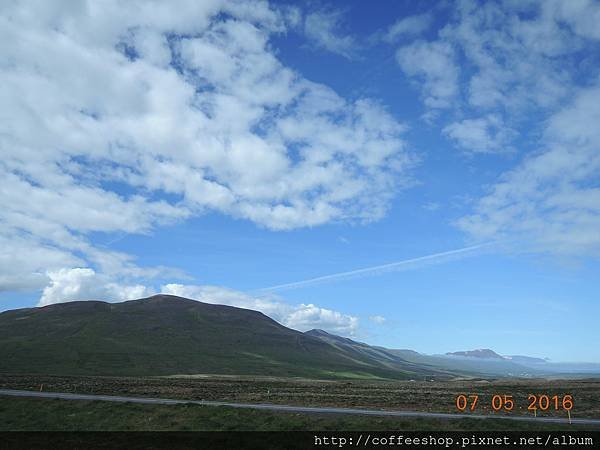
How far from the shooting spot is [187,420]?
31766 millimetres

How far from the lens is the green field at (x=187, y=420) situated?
2797cm

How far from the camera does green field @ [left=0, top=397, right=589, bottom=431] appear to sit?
28.0 m

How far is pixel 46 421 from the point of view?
111 ft
